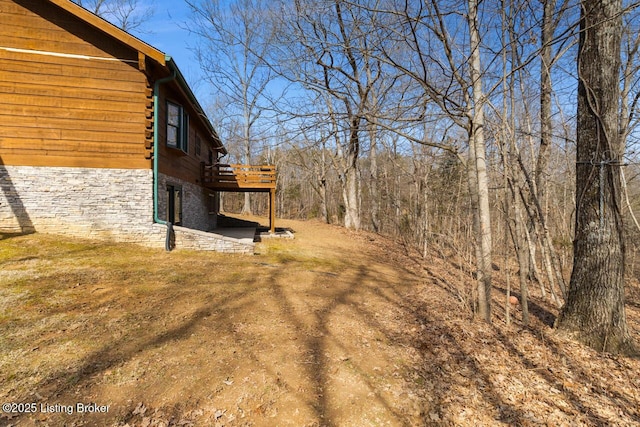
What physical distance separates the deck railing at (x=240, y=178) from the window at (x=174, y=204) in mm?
2139

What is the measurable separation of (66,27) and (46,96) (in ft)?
6.02

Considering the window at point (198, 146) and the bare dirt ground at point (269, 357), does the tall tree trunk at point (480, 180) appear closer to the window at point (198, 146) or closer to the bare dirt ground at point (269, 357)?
the bare dirt ground at point (269, 357)

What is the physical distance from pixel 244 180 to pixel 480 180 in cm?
943

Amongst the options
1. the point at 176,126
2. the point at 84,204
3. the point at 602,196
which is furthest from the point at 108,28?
the point at 602,196

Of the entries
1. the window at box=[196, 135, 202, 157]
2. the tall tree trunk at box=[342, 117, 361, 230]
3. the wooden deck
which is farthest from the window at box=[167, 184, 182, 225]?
the tall tree trunk at box=[342, 117, 361, 230]

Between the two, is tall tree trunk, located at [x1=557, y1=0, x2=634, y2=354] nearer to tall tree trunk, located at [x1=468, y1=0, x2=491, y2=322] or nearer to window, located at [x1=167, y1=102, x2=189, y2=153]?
tall tree trunk, located at [x1=468, y1=0, x2=491, y2=322]

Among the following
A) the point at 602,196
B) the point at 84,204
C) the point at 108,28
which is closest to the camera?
the point at 602,196

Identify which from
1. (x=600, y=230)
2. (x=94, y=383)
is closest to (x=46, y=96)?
(x=94, y=383)

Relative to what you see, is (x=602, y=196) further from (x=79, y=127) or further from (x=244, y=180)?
(x=244, y=180)

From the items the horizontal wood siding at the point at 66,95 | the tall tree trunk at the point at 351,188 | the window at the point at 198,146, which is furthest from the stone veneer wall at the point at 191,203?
the tall tree trunk at the point at 351,188

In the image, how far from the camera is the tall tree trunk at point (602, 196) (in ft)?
13.6

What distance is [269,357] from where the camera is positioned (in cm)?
364

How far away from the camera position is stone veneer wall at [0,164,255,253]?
7.56 metres

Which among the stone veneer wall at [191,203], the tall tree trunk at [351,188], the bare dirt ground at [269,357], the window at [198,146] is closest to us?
the bare dirt ground at [269,357]
